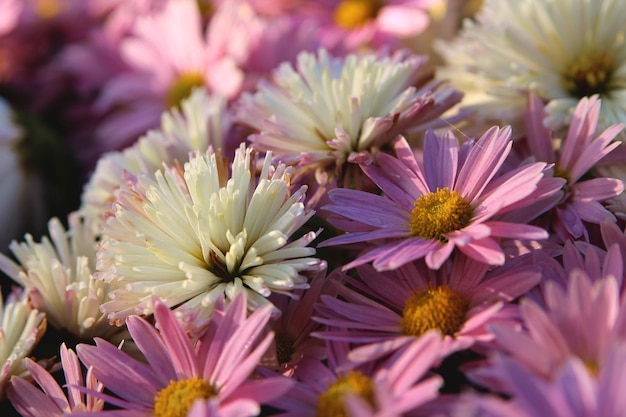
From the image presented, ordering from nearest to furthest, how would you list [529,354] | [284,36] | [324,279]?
Answer: [529,354] < [324,279] < [284,36]

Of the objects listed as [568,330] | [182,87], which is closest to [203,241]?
[568,330]

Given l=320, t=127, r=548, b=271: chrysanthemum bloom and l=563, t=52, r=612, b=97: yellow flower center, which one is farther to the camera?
l=563, t=52, r=612, b=97: yellow flower center

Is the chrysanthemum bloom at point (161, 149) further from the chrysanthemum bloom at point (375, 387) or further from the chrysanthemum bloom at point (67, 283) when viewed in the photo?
the chrysanthemum bloom at point (375, 387)

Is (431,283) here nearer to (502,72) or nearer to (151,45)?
(502,72)

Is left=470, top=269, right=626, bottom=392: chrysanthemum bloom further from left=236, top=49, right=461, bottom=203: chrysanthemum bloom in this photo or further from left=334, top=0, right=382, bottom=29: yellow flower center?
left=334, top=0, right=382, bottom=29: yellow flower center

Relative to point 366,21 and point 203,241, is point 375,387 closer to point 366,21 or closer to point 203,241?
point 203,241

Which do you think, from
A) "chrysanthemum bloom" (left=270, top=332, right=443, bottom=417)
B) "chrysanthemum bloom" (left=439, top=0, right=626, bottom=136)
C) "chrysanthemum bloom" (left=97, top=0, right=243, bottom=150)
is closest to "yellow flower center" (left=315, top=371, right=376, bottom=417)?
"chrysanthemum bloom" (left=270, top=332, right=443, bottom=417)

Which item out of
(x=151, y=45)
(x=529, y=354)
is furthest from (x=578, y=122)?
(x=151, y=45)
